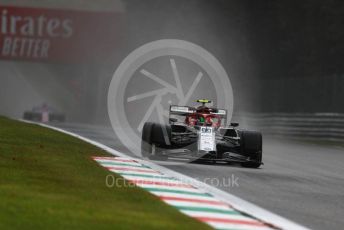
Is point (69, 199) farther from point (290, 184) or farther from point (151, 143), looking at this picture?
point (151, 143)

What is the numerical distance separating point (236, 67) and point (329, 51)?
852cm

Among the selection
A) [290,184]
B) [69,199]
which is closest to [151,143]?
[290,184]

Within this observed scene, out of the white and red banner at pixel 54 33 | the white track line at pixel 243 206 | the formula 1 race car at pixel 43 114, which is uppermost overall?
the white and red banner at pixel 54 33

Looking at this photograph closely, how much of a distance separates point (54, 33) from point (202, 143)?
1588 inches

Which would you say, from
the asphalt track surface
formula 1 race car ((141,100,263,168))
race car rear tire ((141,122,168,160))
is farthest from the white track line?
race car rear tire ((141,122,168,160))

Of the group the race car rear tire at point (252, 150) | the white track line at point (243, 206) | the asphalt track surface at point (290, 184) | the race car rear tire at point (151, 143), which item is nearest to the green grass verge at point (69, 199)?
the white track line at point (243, 206)

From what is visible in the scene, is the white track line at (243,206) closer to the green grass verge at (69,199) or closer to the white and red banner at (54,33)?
the green grass verge at (69,199)

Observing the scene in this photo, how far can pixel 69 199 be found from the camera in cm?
825

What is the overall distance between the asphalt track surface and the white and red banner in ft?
119

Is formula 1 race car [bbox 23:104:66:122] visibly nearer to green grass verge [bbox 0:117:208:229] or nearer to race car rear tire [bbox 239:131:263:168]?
race car rear tire [bbox 239:131:263:168]

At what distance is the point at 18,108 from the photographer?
236 feet

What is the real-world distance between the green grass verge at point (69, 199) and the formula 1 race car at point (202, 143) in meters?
1.91

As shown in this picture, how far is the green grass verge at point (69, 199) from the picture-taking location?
697 cm

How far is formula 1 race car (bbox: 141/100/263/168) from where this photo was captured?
561 inches
